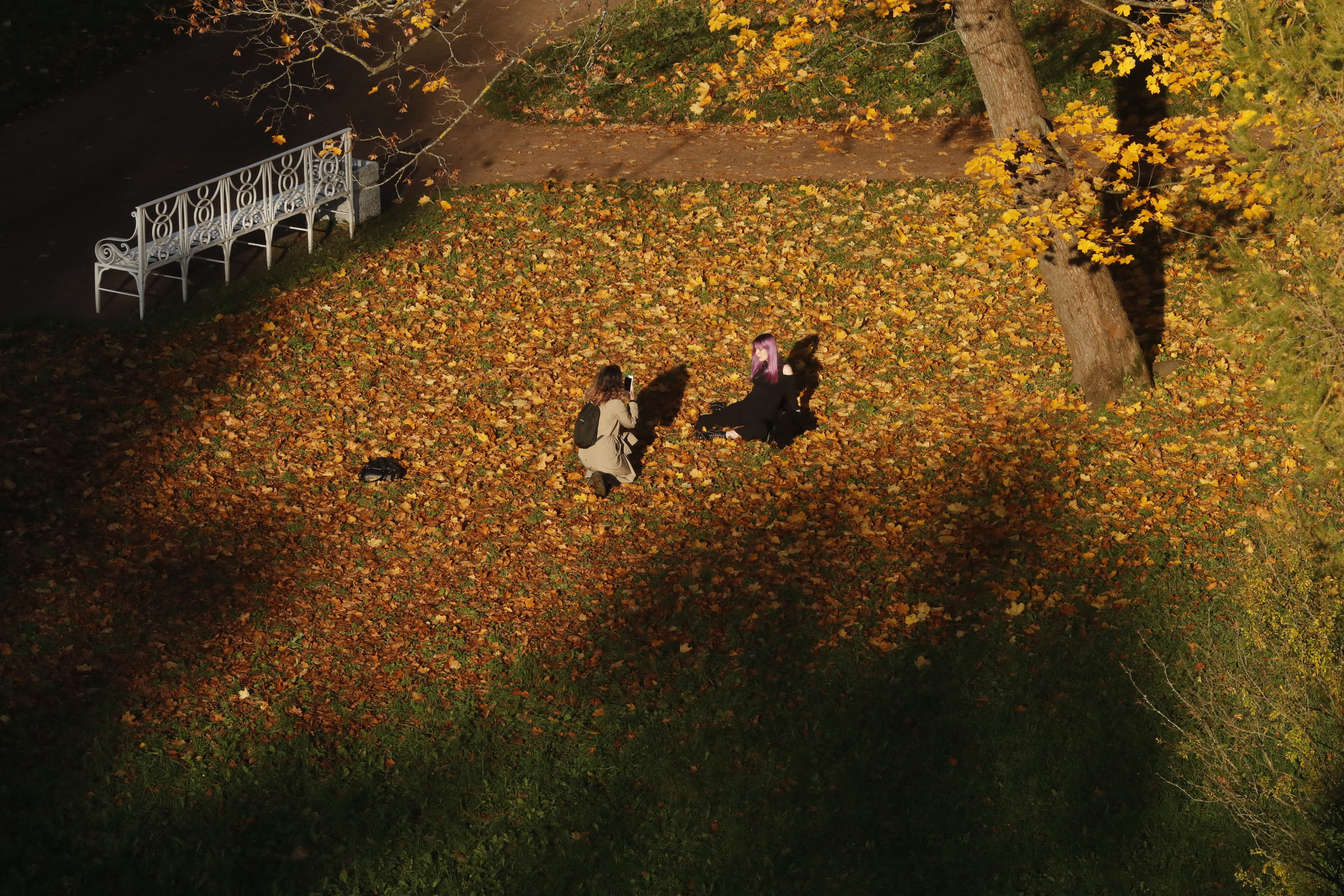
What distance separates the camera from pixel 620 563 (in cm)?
916

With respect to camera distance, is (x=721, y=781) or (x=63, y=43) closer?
(x=721, y=781)

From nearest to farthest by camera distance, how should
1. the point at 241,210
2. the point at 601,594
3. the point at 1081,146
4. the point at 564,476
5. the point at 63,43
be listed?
1. the point at 601,594
2. the point at 564,476
3. the point at 1081,146
4. the point at 241,210
5. the point at 63,43

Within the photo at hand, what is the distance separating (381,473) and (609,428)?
76.9 inches

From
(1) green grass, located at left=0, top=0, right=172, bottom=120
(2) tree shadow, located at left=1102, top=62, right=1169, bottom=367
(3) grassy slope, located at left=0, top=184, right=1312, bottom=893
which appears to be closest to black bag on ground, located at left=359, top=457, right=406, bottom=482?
(3) grassy slope, located at left=0, top=184, right=1312, bottom=893

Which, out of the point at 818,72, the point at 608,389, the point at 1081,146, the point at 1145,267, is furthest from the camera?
the point at 818,72

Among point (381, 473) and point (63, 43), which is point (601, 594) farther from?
point (63, 43)

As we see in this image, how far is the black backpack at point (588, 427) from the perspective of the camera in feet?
31.7

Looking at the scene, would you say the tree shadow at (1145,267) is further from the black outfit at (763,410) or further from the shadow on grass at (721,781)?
the shadow on grass at (721,781)

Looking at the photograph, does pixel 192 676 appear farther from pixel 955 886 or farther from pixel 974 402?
pixel 974 402

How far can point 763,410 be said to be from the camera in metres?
10.4

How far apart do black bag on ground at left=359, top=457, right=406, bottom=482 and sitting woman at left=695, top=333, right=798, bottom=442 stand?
261 cm

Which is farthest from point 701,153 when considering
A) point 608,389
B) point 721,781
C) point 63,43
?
point 721,781

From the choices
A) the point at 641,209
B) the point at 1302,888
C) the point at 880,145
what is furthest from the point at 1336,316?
the point at 880,145

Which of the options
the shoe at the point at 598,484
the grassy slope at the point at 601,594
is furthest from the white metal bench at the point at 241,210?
the shoe at the point at 598,484
